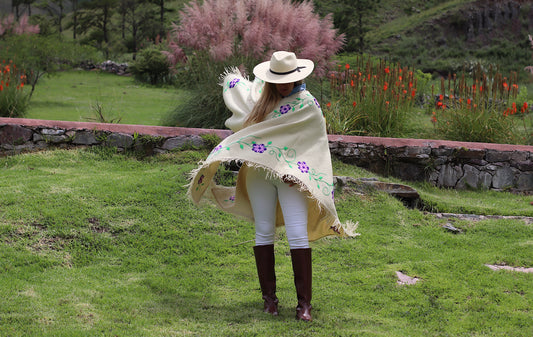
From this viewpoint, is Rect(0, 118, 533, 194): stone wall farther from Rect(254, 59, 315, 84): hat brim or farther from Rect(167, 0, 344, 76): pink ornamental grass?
Rect(254, 59, 315, 84): hat brim

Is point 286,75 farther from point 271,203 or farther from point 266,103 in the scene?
point 271,203

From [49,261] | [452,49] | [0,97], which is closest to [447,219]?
[49,261]

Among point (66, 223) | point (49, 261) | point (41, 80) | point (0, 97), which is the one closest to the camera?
point (49, 261)

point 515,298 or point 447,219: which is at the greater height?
point 515,298

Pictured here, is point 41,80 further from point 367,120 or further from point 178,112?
point 367,120

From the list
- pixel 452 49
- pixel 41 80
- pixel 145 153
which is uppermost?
pixel 145 153

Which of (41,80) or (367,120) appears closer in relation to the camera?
(367,120)

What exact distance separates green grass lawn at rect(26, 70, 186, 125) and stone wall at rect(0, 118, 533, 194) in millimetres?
883

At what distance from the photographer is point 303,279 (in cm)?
352

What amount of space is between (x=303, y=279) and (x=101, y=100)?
8.93 metres

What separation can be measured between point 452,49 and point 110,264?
1020 inches

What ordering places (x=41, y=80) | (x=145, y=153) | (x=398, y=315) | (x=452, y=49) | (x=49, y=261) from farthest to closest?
(x=452, y=49) < (x=41, y=80) < (x=145, y=153) < (x=49, y=261) < (x=398, y=315)

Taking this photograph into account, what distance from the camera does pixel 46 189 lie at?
562 cm

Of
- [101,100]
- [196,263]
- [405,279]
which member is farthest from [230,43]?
[405,279]
